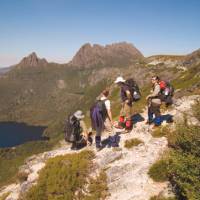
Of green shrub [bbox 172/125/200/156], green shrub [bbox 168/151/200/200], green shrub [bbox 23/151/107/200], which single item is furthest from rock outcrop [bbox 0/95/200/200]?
green shrub [bbox 172/125/200/156]

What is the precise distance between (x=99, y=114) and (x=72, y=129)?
2725mm

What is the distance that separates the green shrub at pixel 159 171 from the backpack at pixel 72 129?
6.03 meters

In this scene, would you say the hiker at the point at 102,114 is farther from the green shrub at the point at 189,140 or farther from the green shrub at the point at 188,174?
the green shrub at the point at 188,174

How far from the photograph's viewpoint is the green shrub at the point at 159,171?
11922 millimetres

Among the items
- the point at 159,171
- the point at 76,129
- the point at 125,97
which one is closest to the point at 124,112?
the point at 125,97

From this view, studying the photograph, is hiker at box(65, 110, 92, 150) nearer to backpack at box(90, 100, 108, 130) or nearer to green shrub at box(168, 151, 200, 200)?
backpack at box(90, 100, 108, 130)

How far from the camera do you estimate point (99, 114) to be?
49.6 ft

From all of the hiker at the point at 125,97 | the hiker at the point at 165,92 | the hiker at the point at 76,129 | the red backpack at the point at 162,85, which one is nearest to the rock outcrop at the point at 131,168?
the hiker at the point at 76,129

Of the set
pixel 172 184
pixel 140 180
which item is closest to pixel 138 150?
pixel 140 180

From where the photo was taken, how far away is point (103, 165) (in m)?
14.7

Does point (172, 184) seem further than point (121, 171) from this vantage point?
No

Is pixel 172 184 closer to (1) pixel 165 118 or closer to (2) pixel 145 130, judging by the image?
(2) pixel 145 130

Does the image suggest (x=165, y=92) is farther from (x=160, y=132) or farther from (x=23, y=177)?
(x=23, y=177)

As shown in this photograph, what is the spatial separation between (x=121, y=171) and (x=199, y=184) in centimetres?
579
